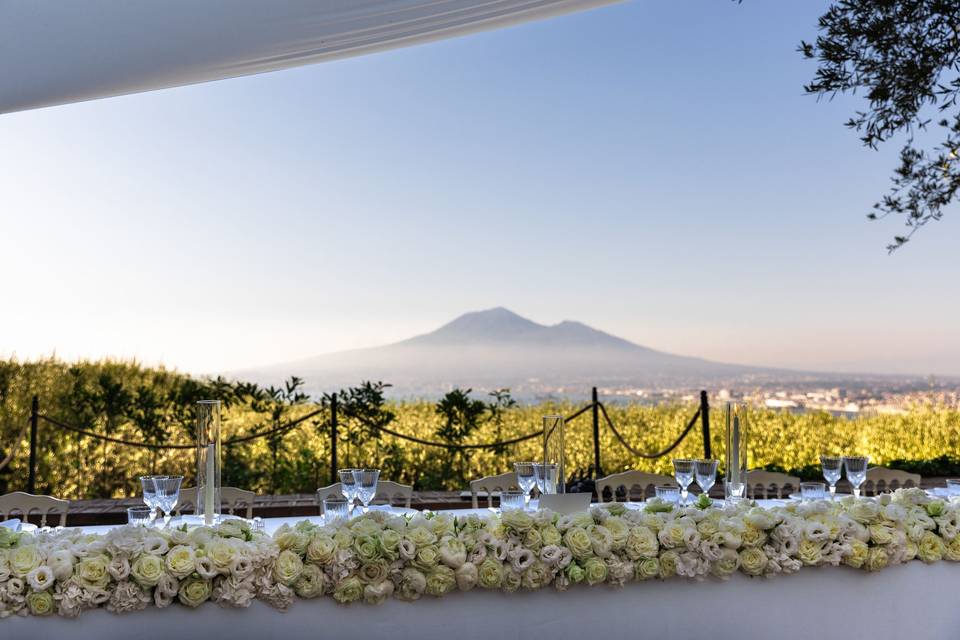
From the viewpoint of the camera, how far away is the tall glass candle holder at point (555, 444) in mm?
2146

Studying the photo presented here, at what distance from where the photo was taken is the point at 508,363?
1384cm

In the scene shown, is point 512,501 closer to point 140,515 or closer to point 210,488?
point 210,488

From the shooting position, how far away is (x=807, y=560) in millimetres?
1848

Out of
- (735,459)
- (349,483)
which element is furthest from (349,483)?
(735,459)

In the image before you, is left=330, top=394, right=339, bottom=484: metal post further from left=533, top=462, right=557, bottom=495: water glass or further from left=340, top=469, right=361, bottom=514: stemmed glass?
left=533, top=462, right=557, bottom=495: water glass

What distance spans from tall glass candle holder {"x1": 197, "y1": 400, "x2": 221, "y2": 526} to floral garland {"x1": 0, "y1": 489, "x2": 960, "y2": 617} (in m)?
0.26

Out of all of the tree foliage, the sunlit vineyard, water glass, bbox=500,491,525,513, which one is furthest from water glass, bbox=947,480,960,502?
the sunlit vineyard

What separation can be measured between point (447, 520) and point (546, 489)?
48cm

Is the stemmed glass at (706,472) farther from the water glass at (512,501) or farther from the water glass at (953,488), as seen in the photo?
the water glass at (953,488)

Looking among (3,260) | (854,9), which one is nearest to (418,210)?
(3,260)

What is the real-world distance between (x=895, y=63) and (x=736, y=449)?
10.4 ft

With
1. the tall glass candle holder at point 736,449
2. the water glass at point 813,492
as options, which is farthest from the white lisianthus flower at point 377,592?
the water glass at point 813,492

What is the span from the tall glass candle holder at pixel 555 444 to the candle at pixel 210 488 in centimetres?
94

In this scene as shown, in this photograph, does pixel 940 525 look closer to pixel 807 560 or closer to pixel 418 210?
pixel 807 560
